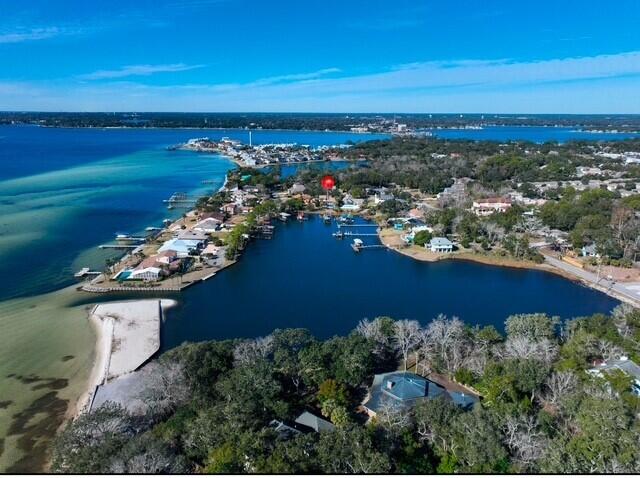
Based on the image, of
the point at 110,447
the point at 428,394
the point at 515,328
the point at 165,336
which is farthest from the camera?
the point at 165,336

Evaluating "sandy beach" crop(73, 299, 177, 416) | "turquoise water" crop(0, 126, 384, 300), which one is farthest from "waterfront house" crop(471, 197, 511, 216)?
"sandy beach" crop(73, 299, 177, 416)

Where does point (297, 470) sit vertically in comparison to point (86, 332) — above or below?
above

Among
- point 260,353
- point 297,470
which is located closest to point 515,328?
point 260,353

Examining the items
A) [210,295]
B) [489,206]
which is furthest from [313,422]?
[489,206]

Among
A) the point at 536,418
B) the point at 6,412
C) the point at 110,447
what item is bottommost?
the point at 6,412

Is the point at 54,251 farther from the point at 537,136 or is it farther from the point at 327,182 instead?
the point at 537,136

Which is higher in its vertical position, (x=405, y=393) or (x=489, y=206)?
(x=489, y=206)

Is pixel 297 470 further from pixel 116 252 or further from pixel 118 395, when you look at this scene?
pixel 116 252
